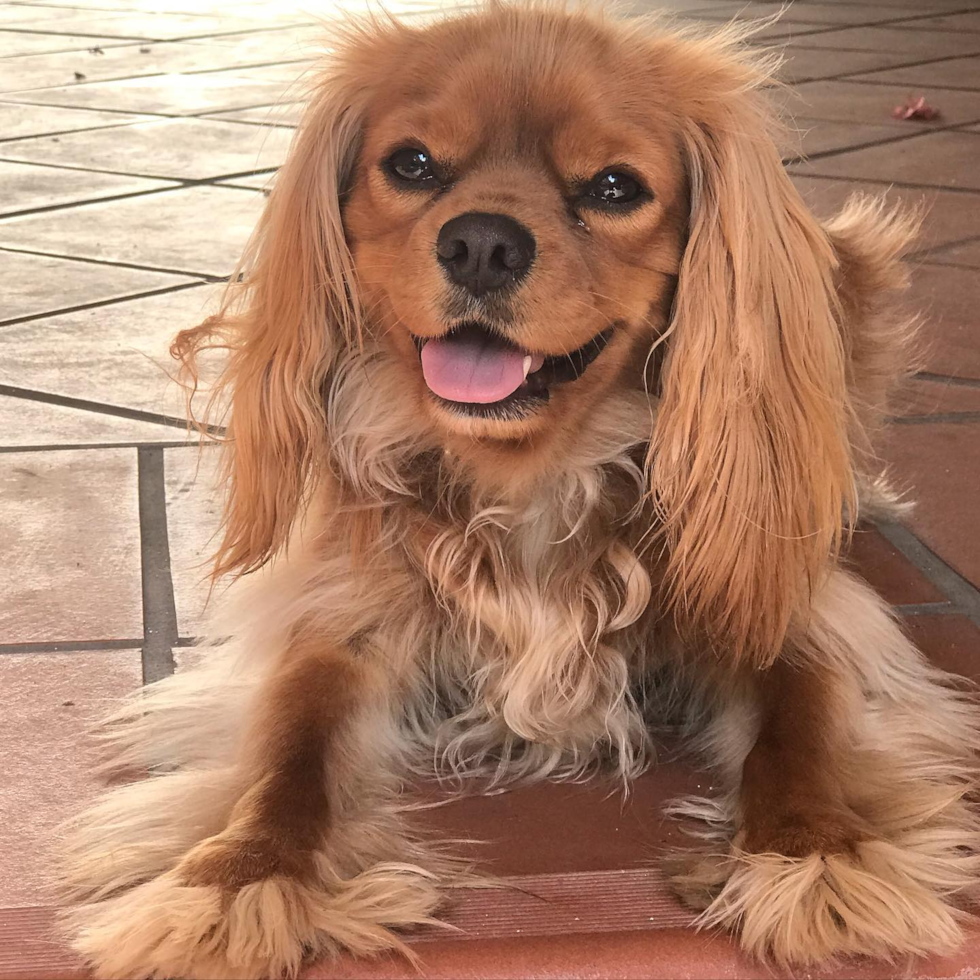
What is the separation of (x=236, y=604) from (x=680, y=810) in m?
0.61

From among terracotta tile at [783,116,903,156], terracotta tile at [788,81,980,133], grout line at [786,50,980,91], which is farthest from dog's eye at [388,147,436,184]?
grout line at [786,50,980,91]

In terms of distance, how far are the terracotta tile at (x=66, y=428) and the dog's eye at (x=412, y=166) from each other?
98 centimetres

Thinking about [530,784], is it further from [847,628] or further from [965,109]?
[965,109]

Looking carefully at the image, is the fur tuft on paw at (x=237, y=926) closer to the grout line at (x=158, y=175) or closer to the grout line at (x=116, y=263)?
the grout line at (x=116, y=263)

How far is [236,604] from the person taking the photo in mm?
1767

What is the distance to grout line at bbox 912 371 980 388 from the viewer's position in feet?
8.75

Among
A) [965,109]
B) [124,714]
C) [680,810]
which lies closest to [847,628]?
[680,810]

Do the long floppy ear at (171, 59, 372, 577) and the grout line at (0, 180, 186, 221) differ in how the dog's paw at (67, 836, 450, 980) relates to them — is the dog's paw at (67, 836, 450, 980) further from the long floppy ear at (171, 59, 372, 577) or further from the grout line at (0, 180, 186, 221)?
the grout line at (0, 180, 186, 221)

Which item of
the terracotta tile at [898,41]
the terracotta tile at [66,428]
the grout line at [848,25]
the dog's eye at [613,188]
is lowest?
the terracotta tile at [66,428]

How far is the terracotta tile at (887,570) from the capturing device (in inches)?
77.0

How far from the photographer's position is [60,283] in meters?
3.32

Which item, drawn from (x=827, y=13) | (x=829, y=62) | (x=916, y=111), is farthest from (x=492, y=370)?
(x=827, y=13)

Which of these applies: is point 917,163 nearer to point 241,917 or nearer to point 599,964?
point 599,964

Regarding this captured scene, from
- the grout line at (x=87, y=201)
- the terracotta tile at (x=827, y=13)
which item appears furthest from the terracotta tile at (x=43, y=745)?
the terracotta tile at (x=827, y=13)
